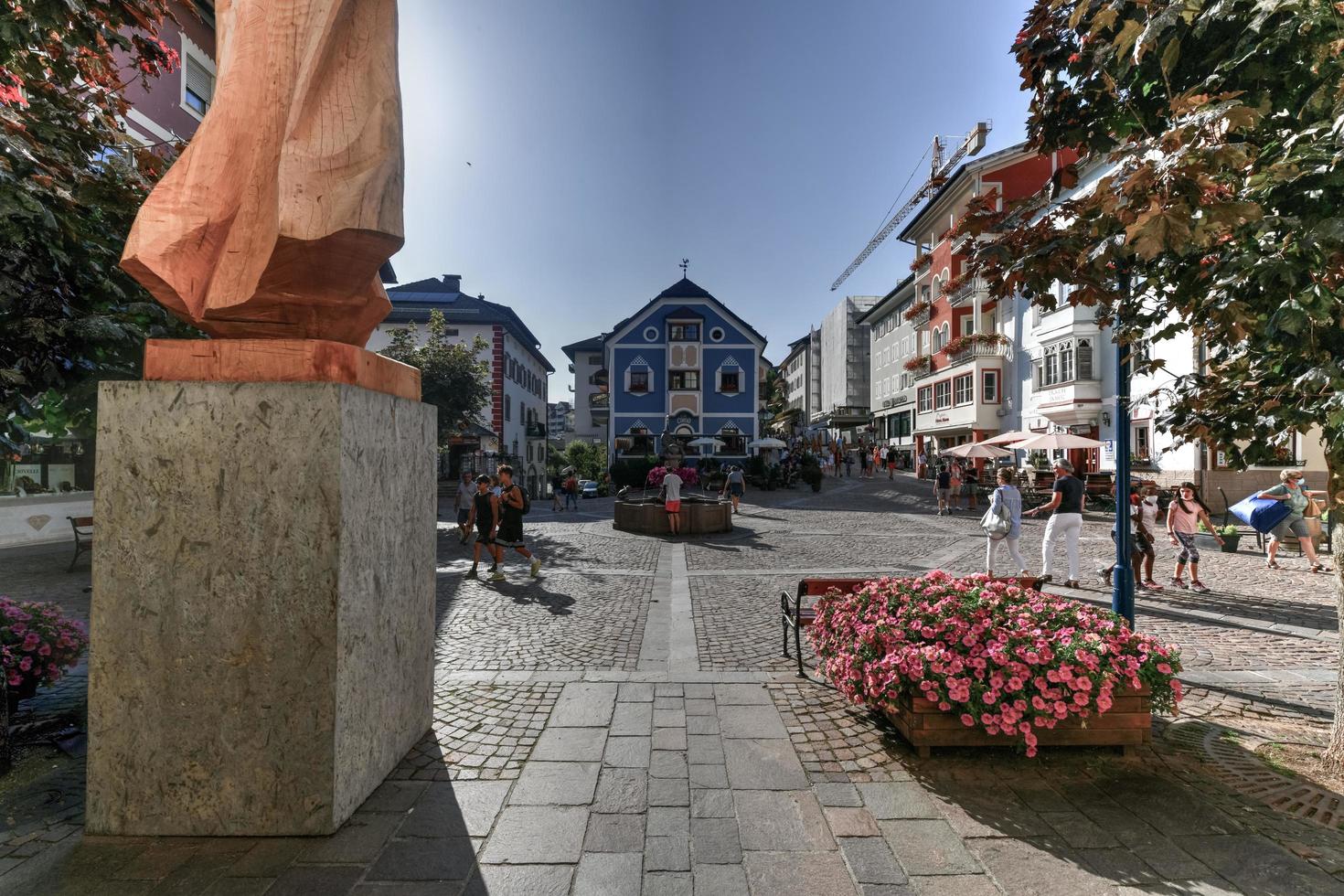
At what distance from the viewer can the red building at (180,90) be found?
1277cm

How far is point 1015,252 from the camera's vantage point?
3566 millimetres

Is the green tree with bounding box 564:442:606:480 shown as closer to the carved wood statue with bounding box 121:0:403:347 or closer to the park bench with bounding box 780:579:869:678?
the park bench with bounding box 780:579:869:678

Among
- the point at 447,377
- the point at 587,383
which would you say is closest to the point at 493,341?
the point at 587,383

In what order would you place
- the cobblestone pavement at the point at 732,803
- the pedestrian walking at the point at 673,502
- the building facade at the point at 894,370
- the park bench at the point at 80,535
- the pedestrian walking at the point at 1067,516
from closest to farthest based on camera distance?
1. the cobblestone pavement at the point at 732,803
2. the pedestrian walking at the point at 1067,516
3. the park bench at the point at 80,535
4. the pedestrian walking at the point at 673,502
5. the building facade at the point at 894,370

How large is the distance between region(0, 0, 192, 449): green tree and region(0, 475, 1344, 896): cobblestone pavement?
2.29m

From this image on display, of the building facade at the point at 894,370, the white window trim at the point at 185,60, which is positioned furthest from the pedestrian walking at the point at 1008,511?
the building facade at the point at 894,370

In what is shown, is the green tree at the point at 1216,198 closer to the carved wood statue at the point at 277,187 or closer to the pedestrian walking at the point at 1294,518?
the carved wood statue at the point at 277,187

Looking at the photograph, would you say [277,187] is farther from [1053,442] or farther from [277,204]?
[1053,442]

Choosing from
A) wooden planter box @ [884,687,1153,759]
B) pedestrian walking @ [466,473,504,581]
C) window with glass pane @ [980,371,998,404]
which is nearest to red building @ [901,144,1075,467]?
window with glass pane @ [980,371,998,404]

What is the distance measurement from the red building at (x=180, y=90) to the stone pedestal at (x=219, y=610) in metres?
14.5

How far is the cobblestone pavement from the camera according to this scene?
242cm

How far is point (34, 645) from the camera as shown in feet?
12.1

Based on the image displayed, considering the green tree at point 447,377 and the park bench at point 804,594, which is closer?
the park bench at point 804,594

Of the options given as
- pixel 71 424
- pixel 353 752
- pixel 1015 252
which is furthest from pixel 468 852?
pixel 71 424
